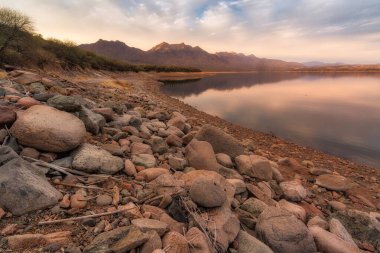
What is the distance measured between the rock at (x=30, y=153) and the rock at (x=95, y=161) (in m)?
0.56

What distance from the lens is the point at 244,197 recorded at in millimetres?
4777

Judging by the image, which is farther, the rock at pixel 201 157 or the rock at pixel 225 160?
the rock at pixel 225 160

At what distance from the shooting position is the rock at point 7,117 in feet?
13.0

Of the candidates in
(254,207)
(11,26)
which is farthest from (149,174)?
(11,26)

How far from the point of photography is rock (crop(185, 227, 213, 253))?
2814 mm

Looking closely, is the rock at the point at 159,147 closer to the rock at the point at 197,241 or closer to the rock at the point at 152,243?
the rock at the point at 197,241

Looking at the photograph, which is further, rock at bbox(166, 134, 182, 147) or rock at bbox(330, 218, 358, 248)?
rock at bbox(166, 134, 182, 147)

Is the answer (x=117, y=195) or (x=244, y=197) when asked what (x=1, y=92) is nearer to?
(x=117, y=195)

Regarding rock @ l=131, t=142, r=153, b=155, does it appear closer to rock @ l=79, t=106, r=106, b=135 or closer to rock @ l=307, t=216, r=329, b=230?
rock @ l=79, t=106, r=106, b=135

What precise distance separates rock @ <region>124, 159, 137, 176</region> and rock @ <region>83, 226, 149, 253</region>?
59.2 inches

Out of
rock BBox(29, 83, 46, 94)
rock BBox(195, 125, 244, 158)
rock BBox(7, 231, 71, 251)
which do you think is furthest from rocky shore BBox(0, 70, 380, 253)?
rock BBox(195, 125, 244, 158)

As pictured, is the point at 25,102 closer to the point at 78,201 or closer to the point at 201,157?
the point at 78,201

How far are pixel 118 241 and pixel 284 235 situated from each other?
7.65ft

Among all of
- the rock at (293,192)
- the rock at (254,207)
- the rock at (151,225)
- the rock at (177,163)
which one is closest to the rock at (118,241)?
the rock at (151,225)
